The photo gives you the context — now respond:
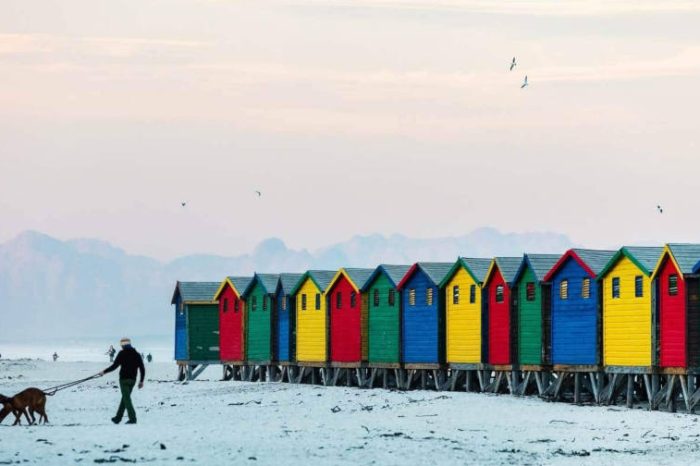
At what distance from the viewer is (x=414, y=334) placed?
69.3 m

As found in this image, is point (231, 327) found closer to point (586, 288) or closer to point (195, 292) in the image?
point (195, 292)

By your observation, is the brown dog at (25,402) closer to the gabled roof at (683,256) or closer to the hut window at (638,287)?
the gabled roof at (683,256)

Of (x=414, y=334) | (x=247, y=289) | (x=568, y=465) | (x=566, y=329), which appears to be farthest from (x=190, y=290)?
(x=568, y=465)

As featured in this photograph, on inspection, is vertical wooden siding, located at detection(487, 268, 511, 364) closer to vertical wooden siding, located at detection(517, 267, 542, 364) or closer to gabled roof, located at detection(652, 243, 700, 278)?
vertical wooden siding, located at detection(517, 267, 542, 364)

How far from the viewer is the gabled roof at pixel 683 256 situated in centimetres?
5156

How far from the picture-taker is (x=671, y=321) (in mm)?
52469

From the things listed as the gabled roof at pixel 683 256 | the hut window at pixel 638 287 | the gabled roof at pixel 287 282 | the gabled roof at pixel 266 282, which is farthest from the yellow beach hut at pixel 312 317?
the gabled roof at pixel 683 256

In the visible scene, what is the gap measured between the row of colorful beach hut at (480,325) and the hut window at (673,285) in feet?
0.20

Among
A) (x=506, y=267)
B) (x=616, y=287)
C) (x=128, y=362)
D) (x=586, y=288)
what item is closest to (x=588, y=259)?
(x=586, y=288)

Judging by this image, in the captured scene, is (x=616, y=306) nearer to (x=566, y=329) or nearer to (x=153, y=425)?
(x=566, y=329)

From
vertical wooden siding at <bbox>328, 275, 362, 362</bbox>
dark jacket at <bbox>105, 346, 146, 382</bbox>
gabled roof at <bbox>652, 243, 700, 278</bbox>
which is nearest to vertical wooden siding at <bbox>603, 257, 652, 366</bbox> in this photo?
gabled roof at <bbox>652, 243, 700, 278</bbox>

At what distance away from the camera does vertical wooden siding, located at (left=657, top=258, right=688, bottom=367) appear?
51.7 m

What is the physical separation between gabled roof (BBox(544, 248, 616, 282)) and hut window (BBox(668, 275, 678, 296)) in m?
4.79

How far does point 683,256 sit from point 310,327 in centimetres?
2896
